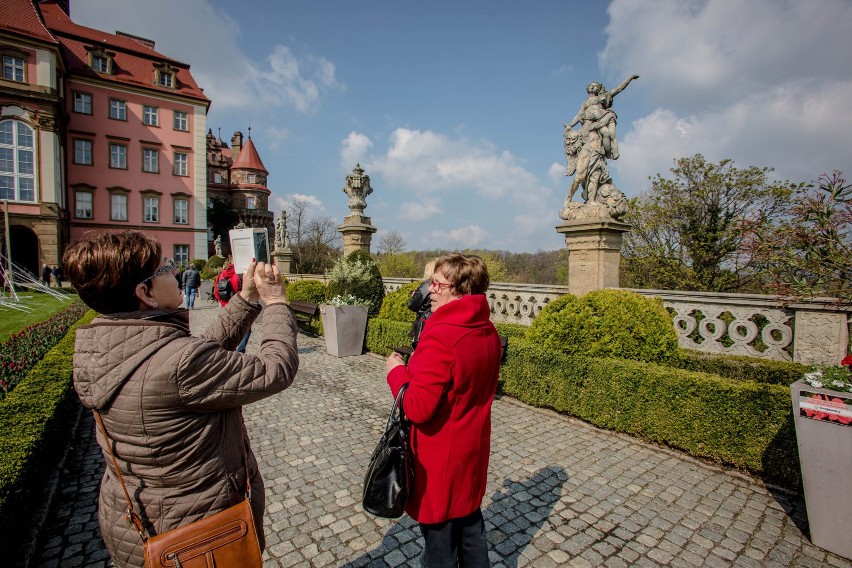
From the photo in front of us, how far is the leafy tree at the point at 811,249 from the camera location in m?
3.24

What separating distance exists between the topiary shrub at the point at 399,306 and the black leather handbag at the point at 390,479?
6479 millimetres

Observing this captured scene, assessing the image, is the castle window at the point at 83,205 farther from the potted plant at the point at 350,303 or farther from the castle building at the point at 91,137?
the potted plant at the point at 350,303

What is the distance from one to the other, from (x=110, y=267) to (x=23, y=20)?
37478 millimetres

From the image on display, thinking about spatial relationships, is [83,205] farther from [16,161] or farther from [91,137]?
[16,161]

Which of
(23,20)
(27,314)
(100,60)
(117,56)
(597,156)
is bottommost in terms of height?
(27,314)

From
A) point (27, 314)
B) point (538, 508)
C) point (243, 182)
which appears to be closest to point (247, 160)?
point (243, 182)

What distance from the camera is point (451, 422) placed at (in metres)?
2.02

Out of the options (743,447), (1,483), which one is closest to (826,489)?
(743,447)

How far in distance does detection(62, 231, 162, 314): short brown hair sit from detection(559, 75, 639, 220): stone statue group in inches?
288

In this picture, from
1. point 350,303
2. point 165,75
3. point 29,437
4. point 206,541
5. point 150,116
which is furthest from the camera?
point 165,75

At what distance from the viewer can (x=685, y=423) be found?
4398 millimetres

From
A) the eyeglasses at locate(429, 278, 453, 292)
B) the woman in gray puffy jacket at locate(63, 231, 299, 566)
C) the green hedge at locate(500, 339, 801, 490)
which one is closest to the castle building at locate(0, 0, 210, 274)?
the green hedge at locate(500, 339, 801, 490)

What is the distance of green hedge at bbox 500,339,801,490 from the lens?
3.81 m

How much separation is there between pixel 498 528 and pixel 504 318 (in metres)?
5.94
